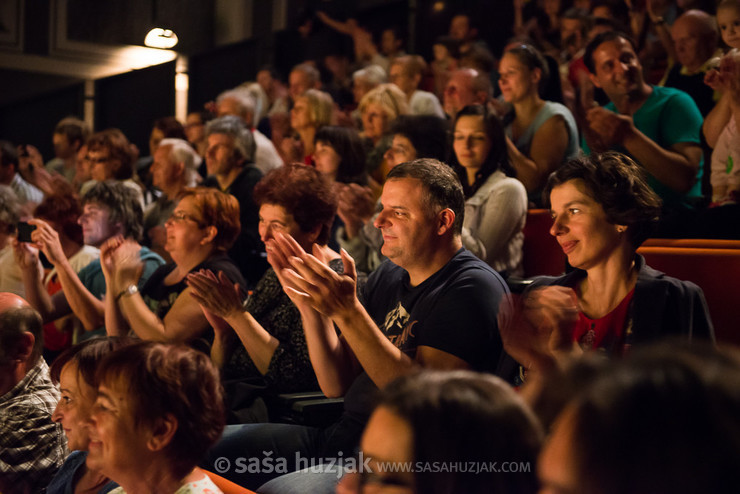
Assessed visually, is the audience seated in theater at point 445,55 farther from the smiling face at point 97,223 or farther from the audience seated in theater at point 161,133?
the smiling face at point 97,223

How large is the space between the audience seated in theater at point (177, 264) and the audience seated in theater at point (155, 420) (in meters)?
1.20

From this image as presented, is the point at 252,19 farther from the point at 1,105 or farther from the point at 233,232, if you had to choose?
the point at 233,232

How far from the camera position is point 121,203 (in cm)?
330

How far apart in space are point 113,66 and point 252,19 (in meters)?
2.90

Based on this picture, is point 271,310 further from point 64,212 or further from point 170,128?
point 170,128

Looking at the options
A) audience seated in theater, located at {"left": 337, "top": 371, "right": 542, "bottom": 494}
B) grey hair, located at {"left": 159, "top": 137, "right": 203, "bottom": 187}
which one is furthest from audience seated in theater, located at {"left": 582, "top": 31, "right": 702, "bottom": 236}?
grey hair, located at {"left": 159, "top": 137, "right": 203, "bottom": 187}

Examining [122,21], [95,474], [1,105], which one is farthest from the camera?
[1,105]

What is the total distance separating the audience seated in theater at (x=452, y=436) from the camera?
0.79m

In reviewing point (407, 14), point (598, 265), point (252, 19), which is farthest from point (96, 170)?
point (407, 14)

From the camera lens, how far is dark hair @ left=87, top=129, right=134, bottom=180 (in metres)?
4.24

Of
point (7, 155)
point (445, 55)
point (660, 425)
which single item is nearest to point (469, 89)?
point (445, 55)

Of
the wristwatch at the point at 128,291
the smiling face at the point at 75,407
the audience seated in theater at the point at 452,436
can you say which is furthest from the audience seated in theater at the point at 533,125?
the audience seated in theater at the point at 452,436

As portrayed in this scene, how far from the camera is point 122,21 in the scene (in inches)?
180

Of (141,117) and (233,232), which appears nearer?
(233,232)
